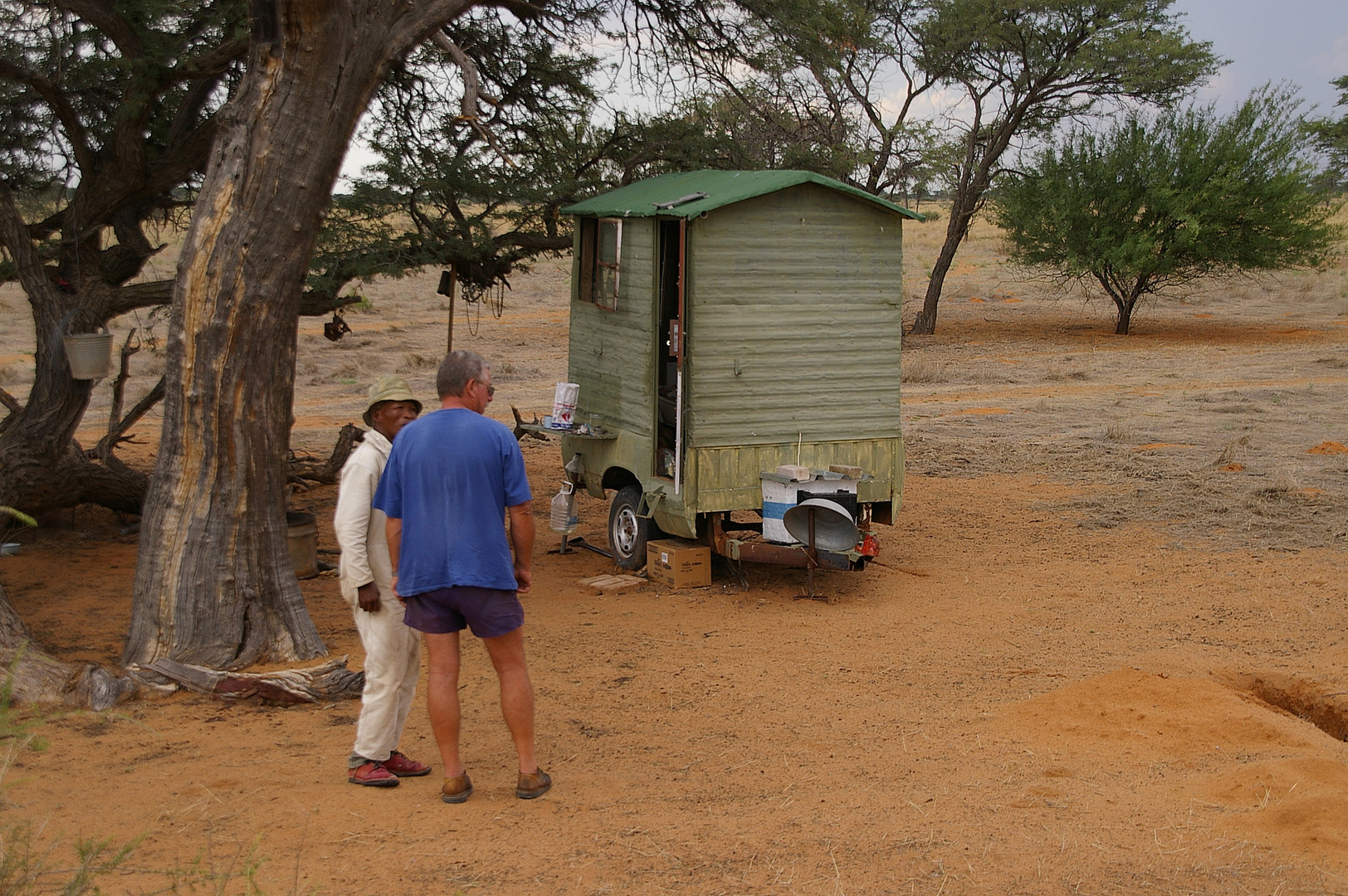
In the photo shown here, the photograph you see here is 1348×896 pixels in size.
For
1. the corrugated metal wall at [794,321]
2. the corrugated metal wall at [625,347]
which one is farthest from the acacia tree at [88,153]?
the corrugated metal wall at [794,321]

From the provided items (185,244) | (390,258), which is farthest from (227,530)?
(390,258)

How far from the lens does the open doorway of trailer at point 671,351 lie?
26.0 ft

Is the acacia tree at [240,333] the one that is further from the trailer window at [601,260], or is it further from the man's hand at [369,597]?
the trailer window at [601,260]

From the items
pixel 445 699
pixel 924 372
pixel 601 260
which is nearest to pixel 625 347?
pixel 601 260

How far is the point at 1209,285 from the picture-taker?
33969mm

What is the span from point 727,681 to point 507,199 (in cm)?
491

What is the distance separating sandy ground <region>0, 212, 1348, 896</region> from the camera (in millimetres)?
4086

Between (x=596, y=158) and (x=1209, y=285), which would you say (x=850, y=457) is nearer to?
(x=596, y=158)

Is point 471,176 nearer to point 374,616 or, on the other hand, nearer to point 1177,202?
point 374,616

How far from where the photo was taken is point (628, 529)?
30.2 ft

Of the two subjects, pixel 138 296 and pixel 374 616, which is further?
pixel 138 296

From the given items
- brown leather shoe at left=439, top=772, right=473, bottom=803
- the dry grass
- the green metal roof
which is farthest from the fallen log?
the dry grass

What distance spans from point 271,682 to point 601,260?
432cm

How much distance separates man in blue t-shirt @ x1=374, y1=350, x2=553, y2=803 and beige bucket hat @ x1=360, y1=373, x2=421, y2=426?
19.0 inches
